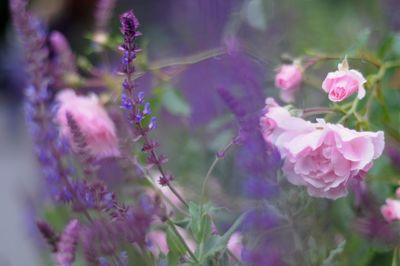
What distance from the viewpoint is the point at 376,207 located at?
0.64 metres

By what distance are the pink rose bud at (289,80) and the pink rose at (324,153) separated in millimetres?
111

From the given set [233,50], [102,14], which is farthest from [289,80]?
[102,14]

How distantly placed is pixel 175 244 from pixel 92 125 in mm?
203

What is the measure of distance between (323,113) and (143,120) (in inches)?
6.5

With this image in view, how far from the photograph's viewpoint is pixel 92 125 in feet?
2.35

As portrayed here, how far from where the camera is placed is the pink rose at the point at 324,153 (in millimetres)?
536

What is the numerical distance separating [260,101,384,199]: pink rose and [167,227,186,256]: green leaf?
97mm

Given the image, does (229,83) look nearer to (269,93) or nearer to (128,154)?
(269,93)

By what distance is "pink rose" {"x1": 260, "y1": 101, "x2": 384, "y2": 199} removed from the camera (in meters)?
0.54

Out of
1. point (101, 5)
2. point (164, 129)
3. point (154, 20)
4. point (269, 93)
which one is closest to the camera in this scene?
point (269, 93)

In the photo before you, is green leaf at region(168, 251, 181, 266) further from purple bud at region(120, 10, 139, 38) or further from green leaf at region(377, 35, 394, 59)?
green leaf at region(377, 35, 394, 59)

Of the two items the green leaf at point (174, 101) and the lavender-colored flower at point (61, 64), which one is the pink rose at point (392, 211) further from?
the lavender-colored flower at point (61, 64)

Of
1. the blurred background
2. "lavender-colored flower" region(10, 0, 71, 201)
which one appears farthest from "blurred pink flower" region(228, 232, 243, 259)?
"lavender-colored flower" region(10, 0, 71, 201)

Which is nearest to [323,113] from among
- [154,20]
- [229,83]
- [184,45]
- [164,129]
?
[229,83]
